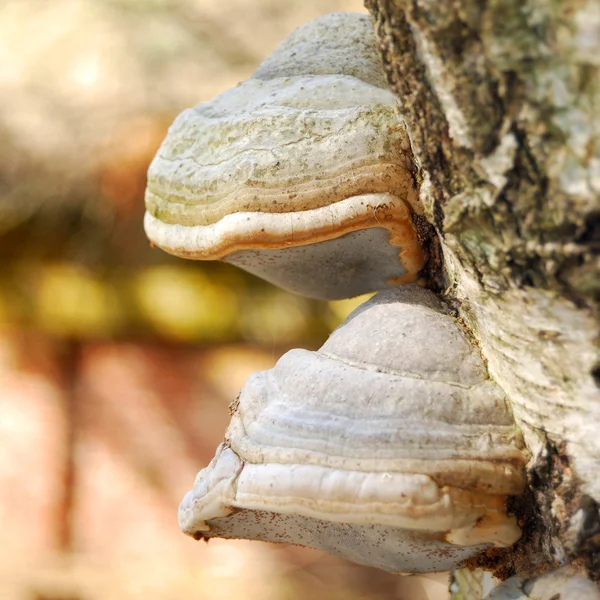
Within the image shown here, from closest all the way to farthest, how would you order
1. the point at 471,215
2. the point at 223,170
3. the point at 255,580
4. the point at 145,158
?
the point at 471,215
the point at 223,170
the point at 145,158
the point at 255,580

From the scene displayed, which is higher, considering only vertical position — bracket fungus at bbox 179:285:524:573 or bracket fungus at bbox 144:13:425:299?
bracket fungus at bbox 144:13:425:299

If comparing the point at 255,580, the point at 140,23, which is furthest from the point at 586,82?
the point at 255,580

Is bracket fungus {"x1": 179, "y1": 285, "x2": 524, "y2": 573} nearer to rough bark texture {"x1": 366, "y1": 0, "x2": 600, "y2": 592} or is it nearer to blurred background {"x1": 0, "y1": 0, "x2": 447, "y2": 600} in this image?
rough bark texture {"x1": 366, "y1": 0, "x2": 600, "y2": 592}

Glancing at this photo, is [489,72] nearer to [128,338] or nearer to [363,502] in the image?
[363,502]

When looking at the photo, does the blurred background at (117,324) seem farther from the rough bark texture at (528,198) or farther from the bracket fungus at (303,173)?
the rough bark texture at (528,198)

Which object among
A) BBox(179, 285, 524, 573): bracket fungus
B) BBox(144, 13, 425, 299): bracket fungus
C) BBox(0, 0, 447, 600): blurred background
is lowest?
BBox(0, 0, 447, 600): blurred background

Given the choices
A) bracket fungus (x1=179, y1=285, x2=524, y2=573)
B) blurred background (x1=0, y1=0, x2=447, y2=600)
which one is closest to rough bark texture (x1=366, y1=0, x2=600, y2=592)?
bracket fungus (x1=179, y1=285, x2=524, y2=573)
